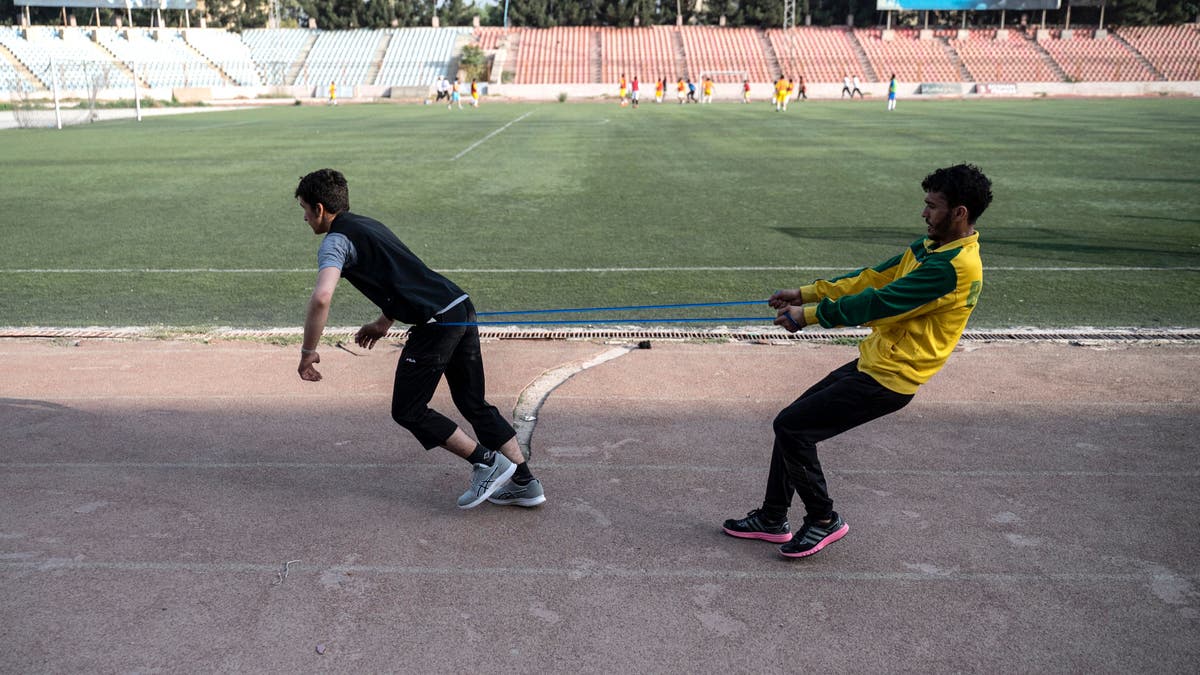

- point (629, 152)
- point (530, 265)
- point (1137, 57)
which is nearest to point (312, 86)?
point (629, 152)

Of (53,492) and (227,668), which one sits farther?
(53,492)

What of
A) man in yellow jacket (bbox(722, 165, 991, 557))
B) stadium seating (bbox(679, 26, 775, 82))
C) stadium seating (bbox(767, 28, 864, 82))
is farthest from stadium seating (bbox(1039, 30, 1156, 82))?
man in yellow jacket (bbox(722, 165, 991, 557))

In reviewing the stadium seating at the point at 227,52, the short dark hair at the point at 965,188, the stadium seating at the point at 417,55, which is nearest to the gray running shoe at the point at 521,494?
the short dark hair at the point at 965,188

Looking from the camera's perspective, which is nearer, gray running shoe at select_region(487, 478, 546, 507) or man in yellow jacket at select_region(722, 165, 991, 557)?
man in yellow jacket at select_region(722, 165, 991, 557)

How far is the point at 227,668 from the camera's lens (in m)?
3.66

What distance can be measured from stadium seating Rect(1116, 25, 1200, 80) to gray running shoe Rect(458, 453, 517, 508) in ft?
251

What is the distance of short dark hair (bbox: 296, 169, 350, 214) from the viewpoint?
462 cm

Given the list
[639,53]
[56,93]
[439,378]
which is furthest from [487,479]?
[639,53]

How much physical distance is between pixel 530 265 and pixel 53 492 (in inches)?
267

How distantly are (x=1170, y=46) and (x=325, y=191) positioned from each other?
82987mm

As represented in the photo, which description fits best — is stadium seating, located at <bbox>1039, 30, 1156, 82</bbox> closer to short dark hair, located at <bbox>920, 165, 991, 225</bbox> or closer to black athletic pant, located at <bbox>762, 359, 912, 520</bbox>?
short dark hair, located at <bbox>920, 165, 991, 225</bbox>

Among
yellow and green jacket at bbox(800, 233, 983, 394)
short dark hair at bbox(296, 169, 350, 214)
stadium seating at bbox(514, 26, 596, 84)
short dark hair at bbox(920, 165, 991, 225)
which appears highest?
stadium seating at bbox(514, 26, 596, 84)

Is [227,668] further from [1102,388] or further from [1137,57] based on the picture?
[1137,57]

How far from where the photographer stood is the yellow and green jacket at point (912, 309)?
13.5 ft
